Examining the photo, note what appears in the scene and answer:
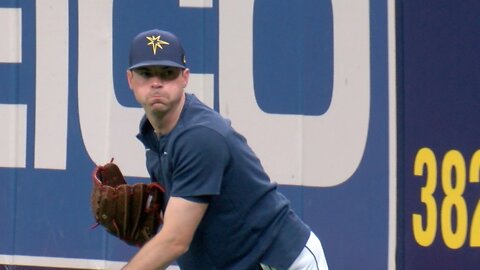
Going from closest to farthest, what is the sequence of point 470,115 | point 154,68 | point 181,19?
point 154,68, point 470,115, point 181,19

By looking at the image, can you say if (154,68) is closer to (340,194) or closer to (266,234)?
(266,234)

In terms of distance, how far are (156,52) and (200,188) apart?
1.40ft

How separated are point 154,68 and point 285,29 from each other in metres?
1.85

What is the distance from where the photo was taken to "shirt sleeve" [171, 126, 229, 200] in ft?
12.4

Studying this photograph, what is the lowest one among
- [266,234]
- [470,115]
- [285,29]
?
[266,234]

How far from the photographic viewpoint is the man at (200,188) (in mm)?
3771

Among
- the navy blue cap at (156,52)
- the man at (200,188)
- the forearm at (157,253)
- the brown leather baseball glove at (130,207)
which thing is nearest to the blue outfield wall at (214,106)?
the man at (200,188)

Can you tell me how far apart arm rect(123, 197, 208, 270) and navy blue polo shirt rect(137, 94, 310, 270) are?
33 millimetres

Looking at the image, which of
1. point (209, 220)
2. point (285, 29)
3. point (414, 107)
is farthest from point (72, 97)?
point (209, 220)

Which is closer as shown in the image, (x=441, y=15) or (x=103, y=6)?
(x=441, y=15)

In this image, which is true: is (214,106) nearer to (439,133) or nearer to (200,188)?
(439,133)

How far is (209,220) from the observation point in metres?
3.95

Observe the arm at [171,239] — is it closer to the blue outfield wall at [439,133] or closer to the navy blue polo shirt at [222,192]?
the navy blue polo shirt at [222,192]

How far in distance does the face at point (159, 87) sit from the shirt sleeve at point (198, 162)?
11 cm
